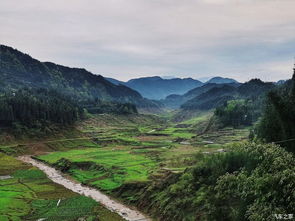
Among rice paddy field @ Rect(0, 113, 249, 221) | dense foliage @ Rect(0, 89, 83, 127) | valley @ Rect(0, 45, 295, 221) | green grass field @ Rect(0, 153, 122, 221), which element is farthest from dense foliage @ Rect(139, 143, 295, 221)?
dense foliage @ Rect(0, 89, 83, 127)

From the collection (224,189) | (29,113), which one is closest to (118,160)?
(224,189)

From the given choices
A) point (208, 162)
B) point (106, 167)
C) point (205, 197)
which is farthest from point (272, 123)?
point (106, 167)

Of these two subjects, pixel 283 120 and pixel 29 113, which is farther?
pixel 29 113

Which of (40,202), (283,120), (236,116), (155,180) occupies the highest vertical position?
(283,120)

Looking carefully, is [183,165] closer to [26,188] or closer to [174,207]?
[174,207]

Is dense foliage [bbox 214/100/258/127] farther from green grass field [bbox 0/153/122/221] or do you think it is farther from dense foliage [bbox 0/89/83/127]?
green grass field [bbox 0/153/122/221]

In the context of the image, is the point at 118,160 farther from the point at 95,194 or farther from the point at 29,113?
the point at 29,113
